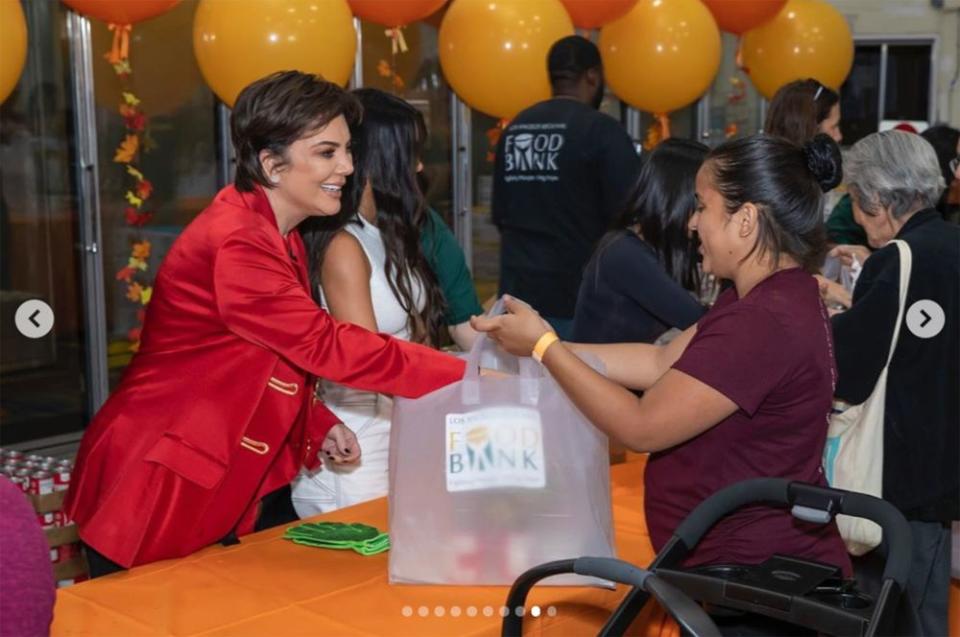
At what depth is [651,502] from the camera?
2.01m

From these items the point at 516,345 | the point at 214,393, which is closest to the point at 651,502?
the point at 516,345

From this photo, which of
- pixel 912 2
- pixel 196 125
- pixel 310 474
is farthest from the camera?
pixel 912 2

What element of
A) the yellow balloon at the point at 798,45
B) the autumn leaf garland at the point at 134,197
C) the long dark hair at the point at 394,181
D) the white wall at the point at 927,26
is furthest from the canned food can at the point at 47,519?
the white wall at the point at 927,26

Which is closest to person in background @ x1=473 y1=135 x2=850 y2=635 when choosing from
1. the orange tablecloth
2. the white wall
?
the orange tablecloth

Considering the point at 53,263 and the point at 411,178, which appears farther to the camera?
the point at 53,263

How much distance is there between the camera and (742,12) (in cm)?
613

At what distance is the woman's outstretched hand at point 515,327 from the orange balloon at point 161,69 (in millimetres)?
3956

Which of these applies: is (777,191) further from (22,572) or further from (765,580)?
(22,572)

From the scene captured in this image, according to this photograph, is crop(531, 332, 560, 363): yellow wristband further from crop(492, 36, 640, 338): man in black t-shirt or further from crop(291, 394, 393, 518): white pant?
crop(492, 36, 640, 338): man in black t-shirt

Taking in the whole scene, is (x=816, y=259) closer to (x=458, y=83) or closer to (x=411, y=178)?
(x=411, y=178)

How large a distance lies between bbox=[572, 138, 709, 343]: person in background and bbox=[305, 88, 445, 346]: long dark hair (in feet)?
1.46

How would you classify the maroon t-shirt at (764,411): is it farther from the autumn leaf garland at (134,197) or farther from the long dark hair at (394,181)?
the autumn leaf garland at (134,197)

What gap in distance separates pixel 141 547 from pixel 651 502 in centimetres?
88

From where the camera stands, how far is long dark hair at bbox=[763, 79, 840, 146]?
399 centimetres
